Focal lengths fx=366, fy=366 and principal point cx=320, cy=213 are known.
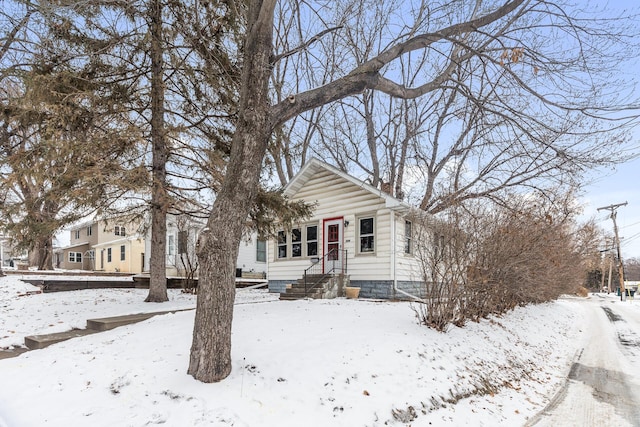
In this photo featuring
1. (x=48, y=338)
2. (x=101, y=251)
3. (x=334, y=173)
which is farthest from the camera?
(x=101, y=251)

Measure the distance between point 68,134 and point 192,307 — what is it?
4574mm

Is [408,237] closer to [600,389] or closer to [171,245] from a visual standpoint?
[600,389]

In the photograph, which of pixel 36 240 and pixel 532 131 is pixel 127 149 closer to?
pixel 36 240

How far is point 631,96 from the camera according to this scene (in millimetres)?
5504

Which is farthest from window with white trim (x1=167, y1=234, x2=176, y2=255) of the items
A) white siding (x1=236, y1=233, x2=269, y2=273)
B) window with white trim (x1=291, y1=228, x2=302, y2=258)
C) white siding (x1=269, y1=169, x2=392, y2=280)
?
window with white trim (x1=291, y1=228, x2=302, y2=258)

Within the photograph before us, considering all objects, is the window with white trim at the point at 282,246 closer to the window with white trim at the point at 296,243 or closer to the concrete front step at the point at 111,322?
the window with white trim at the point at 296,243

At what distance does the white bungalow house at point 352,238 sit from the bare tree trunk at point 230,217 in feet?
21.0

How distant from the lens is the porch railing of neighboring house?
12.3 metres

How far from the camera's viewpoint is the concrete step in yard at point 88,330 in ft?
19.9

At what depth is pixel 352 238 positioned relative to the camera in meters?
12.6

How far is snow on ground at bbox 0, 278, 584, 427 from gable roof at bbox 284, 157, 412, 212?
454 cm

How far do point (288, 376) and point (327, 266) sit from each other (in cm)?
845

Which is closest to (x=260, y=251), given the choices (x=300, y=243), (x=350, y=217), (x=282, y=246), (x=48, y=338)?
(x=282, y=246)

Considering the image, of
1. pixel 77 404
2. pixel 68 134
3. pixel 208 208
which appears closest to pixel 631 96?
pixel 77 404
